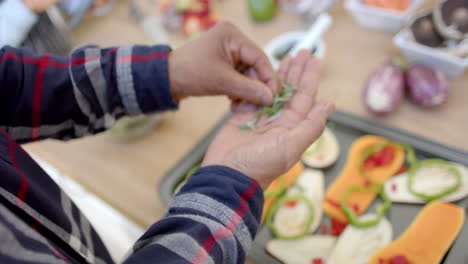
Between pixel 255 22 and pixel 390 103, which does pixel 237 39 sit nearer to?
pixel 390 103

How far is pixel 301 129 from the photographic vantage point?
1.67 feet

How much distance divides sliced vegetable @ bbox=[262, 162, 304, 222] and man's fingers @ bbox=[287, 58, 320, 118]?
0.17 meters

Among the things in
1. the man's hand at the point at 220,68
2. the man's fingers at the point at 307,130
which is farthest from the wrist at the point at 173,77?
the man's fingers at the point at 307,130

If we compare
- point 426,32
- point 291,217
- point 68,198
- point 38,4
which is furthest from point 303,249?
point 38,4

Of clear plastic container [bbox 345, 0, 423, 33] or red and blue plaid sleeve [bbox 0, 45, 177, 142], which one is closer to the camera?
red and blue plaid sleeve [bbox 0, 45, 177, 142]

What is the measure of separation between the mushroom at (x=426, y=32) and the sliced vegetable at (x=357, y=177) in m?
0.24

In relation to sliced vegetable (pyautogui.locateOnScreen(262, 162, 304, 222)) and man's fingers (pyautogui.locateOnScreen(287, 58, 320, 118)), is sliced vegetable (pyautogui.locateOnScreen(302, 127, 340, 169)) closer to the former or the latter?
sliced vegetable (pyautogui.locateOnScreen(262, 162, 304, 222))

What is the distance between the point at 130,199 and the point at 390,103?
0.58m

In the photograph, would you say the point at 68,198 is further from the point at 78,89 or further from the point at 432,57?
the point at 432,57

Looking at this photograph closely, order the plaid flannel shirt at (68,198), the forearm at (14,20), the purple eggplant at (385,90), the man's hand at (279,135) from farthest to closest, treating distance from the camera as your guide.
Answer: the forearm at (14,20) → the purple eggplant at (385,90) → the man's hand at (279,135) → the plaid flannel shirt at (68,198)

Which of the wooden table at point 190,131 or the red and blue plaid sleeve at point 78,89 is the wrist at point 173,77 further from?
the wooden table at point 190,131

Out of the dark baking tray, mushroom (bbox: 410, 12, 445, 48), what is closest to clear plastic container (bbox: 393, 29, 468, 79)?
mushroom (bbox: 410, 12, 445, 48)

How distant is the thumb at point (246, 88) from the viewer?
569mm

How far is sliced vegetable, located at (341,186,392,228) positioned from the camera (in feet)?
1.97
